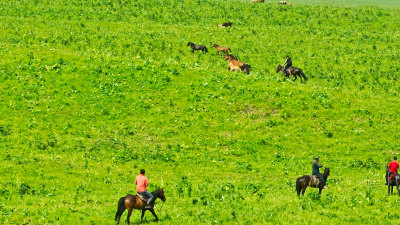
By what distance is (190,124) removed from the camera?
42.9 meters

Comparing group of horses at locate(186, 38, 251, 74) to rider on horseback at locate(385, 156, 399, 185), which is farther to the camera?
group of horses at locate(186, 38, 251, 74)

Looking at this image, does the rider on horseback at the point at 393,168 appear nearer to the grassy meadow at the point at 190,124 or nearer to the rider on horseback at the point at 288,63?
Answer: the grassy meadow at the point at 190,124

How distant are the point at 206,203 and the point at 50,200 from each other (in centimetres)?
796

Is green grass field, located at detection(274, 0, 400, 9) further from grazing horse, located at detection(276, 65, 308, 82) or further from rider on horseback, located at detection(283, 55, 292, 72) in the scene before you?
rider on horseback, located at detection(283, 55, 292, 72)

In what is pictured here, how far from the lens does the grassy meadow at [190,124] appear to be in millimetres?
28891

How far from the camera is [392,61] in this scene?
63.6 m

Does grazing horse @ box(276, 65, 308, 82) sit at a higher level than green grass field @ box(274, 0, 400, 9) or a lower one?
lower

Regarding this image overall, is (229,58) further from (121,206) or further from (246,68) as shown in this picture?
(121,206)

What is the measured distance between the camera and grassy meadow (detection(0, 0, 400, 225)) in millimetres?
28891

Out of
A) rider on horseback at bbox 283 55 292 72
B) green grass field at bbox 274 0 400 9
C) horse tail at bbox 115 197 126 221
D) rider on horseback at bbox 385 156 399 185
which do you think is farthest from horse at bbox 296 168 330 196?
green grass field at bbox 274 0 400 9

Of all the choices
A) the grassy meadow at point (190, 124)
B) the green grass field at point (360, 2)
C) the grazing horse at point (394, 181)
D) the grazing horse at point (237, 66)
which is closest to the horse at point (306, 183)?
the grassy meadow at point (190, 124)

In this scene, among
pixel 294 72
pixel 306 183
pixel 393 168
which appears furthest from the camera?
pixel 294 72

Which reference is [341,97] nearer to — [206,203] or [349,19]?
[206,203]

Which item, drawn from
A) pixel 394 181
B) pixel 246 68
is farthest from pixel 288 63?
pixel 394 181
